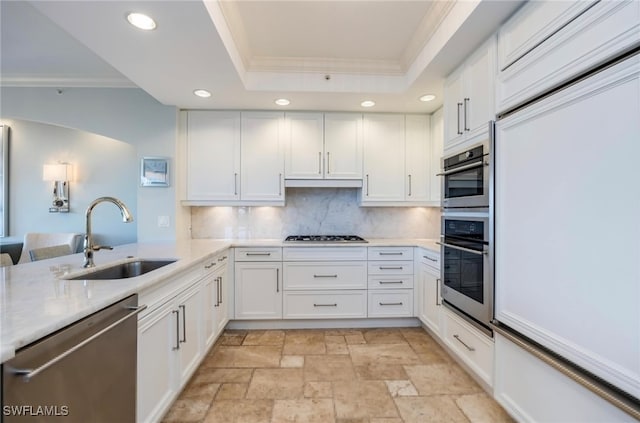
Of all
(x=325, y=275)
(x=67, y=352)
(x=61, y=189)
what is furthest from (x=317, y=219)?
(x=61, y=189)

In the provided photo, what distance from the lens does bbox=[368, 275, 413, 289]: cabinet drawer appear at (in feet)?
9.77

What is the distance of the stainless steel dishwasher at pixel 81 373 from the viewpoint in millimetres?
785

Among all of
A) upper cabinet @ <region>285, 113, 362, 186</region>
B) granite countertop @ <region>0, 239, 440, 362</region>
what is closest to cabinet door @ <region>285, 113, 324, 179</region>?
upper cabinet @ <region>285, 113, 362, 186</region>

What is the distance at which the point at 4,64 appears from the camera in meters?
2.70

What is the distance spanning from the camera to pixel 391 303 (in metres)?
2.99

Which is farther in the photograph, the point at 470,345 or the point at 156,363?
the point at 470,345

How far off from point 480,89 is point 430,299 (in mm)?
1884

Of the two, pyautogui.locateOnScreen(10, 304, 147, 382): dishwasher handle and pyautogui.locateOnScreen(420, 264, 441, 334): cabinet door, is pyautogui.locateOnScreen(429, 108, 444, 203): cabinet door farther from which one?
pyautogui.locateOnScreen(10, 304, 147, 382): dishwasher handle

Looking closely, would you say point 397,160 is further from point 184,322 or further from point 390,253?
point 184,322

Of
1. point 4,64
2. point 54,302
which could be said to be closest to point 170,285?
point 54,302

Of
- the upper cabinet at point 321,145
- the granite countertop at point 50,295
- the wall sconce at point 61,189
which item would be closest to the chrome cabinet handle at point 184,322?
the granite countertop at point 50,295

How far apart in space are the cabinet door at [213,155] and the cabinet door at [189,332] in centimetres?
139

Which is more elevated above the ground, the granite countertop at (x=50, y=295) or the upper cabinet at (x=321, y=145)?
the upper cabinet at (x=321, y=145)

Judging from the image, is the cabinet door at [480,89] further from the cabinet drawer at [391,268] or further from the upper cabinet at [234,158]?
the upper cabinet at [234,158]
